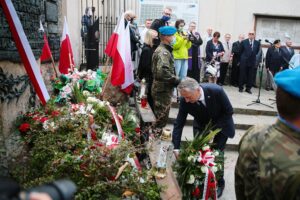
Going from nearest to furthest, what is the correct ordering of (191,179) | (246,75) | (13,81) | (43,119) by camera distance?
(13,81), (191,179), (43,119), (246,75)

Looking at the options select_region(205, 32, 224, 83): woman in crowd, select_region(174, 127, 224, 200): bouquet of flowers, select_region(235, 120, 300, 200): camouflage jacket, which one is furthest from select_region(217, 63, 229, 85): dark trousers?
select_region(235, 120, 300, 200): camouflage jacket

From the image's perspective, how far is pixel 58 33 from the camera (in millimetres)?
6207

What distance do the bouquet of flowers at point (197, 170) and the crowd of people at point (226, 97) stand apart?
206mm

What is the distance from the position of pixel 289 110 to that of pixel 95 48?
8320 mm

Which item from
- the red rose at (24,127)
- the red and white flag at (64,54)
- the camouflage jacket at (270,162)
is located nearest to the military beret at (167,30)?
the red and white flag at (64,54)

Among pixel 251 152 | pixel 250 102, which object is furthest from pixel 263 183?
pixel 250 102

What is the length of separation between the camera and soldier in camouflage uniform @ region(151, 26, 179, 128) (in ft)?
15.8

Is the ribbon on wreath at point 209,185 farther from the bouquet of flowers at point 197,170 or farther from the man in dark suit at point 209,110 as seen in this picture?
the man in dark suit at point 209,110

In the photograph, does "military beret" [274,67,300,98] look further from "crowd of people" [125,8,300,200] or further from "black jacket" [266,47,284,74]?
"black jacket" [266,47,284,74]

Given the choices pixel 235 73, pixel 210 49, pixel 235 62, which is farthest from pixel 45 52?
pixel 235 73

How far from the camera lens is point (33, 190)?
0.96 m

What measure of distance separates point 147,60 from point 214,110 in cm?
252

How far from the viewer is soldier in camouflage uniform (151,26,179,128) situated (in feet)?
19.3

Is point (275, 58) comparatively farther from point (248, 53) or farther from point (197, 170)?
point (197, 170)
